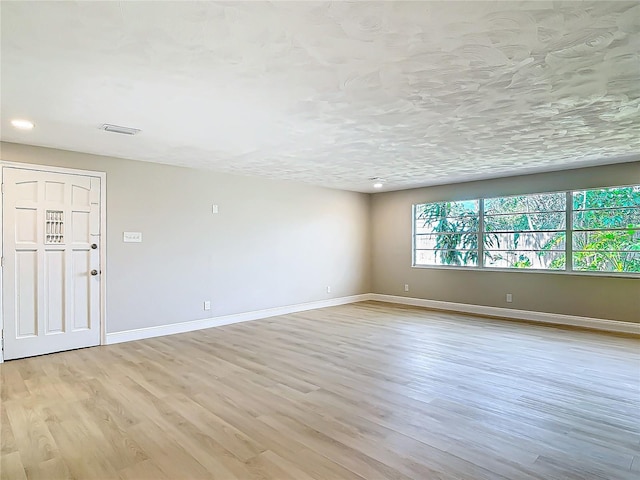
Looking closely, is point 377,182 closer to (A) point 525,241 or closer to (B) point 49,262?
(A) point 525,241

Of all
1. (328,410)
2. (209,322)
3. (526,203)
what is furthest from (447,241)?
(328,410)

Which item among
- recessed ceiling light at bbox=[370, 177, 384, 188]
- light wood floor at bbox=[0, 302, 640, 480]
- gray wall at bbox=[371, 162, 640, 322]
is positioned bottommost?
light wood floor at bbox=[0, 302, 640, 480]

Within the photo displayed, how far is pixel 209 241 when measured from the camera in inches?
233

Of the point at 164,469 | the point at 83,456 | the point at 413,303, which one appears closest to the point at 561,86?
the point at 164,469

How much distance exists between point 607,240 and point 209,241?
6.21 m

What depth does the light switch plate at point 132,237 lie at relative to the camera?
5.05 m

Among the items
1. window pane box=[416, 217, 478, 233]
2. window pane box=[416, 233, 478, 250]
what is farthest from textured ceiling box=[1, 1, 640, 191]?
window pane box=[416, 233, 478, 250]

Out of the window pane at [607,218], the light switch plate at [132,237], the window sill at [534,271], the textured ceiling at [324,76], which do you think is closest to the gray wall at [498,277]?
the window sill at [534,271]

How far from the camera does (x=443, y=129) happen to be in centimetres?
380

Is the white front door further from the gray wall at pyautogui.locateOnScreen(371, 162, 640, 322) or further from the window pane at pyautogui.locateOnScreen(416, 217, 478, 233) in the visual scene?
the window pane at pyautogui.locateOnScreen(416, 217, 478, 233)

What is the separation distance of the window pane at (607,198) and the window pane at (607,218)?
0.08 metres

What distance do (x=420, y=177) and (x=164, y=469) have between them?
5.81 meters

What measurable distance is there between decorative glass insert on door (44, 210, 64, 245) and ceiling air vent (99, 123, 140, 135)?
60.2 inches

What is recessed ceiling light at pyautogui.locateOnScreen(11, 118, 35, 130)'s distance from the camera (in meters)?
3.49
